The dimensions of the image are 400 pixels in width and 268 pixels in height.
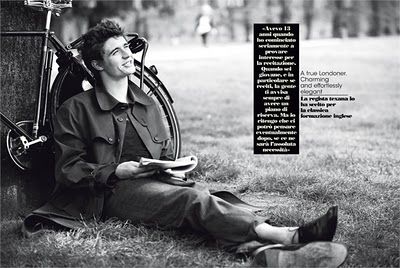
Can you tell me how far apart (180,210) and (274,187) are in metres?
1.41

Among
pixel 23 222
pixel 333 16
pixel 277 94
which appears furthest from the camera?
pixel 333 16

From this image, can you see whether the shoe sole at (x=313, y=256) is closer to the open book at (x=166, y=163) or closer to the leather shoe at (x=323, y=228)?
the leather shoe at (x=323, y=228)

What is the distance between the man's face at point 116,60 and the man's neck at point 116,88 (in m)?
0.03

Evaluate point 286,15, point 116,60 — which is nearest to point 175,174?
point 116,60

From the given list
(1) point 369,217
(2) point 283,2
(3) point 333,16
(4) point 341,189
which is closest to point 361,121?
(4) point 341,189

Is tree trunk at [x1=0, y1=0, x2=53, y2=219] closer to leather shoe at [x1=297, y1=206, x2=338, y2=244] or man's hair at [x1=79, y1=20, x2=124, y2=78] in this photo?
man's hair at [x1=79, y1=20, x2=124, y2=78]

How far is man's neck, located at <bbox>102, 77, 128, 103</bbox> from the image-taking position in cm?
381

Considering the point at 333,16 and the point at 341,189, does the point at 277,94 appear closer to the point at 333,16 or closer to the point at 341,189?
the point at 341,189

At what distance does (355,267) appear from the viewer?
313 centimetres

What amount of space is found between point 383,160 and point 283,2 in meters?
21.5

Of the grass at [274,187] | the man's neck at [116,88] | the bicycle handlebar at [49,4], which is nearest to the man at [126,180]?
the man's neck at [116,88]

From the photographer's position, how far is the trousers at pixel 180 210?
10.6ft

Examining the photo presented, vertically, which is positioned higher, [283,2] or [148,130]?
[283,2]

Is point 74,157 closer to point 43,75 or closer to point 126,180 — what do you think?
point 126,180
